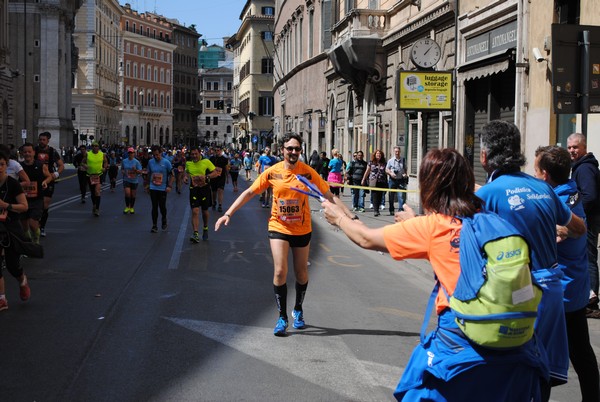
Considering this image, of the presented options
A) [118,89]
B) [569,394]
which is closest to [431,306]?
[569,394]

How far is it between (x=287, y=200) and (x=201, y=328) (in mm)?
1451

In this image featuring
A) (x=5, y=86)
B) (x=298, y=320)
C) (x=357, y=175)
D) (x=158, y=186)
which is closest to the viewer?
(x=298, y=320)

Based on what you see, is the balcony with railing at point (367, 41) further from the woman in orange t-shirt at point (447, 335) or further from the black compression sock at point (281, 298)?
the woman in orange t-shirt at point (447, 335)

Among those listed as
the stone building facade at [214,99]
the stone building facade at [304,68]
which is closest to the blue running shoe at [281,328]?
the stone building facade at [304,68]

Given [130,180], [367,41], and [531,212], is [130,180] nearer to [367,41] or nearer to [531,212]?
[367,41]

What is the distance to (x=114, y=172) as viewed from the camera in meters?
33.4

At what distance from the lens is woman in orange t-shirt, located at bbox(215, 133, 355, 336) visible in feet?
25.9

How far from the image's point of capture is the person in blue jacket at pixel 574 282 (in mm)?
5207

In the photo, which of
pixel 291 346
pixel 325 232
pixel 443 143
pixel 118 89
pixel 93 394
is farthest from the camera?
pixel 118 89

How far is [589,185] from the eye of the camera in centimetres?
837

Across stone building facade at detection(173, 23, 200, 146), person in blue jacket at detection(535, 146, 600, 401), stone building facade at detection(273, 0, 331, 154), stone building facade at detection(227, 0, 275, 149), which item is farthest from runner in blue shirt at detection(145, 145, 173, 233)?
stone building facade at detection(173, 23, 200, 146)

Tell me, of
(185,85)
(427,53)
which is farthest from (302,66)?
(185,85)

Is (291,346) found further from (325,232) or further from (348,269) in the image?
(325,232)

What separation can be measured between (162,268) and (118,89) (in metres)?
115
